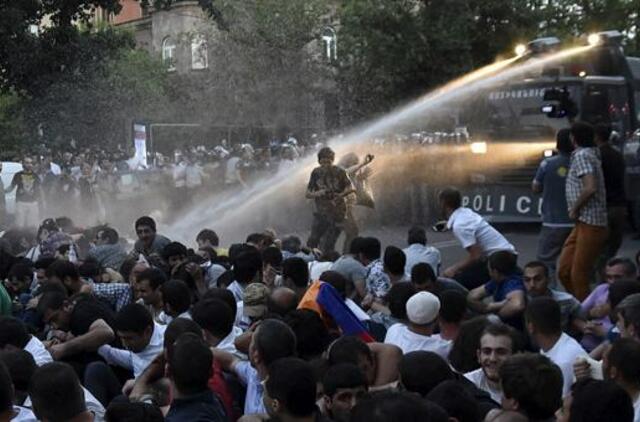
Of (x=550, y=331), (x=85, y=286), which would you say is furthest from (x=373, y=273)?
(x=550, y=331)

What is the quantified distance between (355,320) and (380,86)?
23.9 meters

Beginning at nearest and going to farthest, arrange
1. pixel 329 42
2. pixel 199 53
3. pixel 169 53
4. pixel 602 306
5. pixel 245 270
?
pixel 602 306 → pixel 245 270 → pixel 329 42 → pixel 199 53 → pixel 169 53

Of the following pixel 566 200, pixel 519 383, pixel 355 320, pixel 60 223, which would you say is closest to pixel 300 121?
pixel 60 223

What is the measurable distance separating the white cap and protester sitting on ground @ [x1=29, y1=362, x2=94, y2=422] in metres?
2.31

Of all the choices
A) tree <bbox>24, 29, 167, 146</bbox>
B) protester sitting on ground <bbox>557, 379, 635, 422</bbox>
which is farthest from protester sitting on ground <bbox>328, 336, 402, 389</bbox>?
tree <bbox>24, 29, 167, 146</bbox>

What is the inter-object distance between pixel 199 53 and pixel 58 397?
32.9 m

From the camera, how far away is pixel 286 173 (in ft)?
78.7

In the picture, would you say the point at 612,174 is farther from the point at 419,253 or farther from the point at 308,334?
the point at 308,334

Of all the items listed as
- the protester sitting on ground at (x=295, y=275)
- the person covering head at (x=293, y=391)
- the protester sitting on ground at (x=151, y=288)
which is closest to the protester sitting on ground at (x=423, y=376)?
the person covering head at (x=293, y=391)

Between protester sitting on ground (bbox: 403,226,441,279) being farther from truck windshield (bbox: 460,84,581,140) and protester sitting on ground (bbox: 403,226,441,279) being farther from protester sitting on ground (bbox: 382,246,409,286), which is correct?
truck windshield (bbox: 460,84,581,140)

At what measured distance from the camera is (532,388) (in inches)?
189

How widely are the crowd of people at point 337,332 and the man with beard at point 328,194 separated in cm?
289

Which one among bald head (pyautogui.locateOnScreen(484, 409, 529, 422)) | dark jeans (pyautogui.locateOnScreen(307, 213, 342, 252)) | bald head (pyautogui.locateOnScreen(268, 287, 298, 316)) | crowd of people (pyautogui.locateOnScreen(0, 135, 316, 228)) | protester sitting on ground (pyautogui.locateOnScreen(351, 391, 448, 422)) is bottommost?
crowd of people (pyautogui.locateOnScreen(0, 135, 316, 228))

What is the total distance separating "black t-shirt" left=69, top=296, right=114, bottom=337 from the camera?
7.03m
